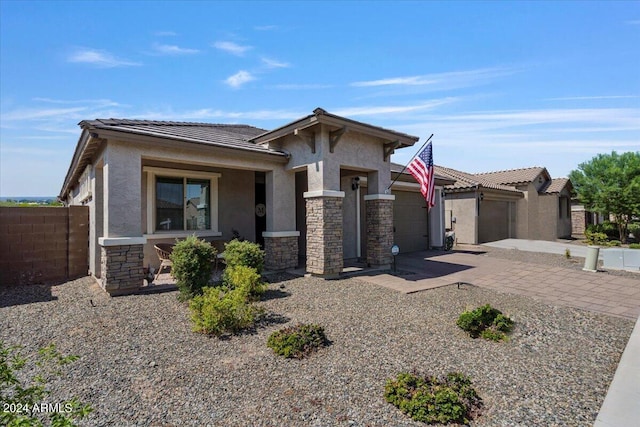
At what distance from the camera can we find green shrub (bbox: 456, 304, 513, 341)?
199 inches

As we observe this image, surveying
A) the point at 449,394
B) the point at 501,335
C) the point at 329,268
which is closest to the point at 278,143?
the point at 329,268

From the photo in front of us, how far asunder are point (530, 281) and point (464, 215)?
842 centimetres

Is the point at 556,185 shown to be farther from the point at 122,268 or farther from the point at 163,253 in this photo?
the point at 122,268

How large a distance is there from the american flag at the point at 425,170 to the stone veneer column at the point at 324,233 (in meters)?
2.18

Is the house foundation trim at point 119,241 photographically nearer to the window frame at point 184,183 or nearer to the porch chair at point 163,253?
the porch chair at point 163,253

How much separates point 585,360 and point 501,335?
992 millimetres

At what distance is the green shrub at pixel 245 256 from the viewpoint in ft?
23.9

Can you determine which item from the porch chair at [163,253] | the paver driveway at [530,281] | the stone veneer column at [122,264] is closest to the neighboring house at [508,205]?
the paver driveway at [530,281]

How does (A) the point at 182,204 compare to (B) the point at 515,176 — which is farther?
(B) the point at 515,176

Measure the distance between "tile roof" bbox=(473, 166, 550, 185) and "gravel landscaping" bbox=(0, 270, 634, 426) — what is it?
53.0 feet

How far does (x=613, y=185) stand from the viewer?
763 inches

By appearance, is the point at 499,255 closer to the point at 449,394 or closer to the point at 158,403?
the point at 449,394

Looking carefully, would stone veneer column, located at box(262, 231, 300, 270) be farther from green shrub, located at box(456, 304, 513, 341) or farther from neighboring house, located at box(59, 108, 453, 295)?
green shrub, located at box(456, 304, 513, 341)

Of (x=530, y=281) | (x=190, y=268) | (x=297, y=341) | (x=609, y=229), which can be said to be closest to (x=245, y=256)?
(x=190, y=268)
